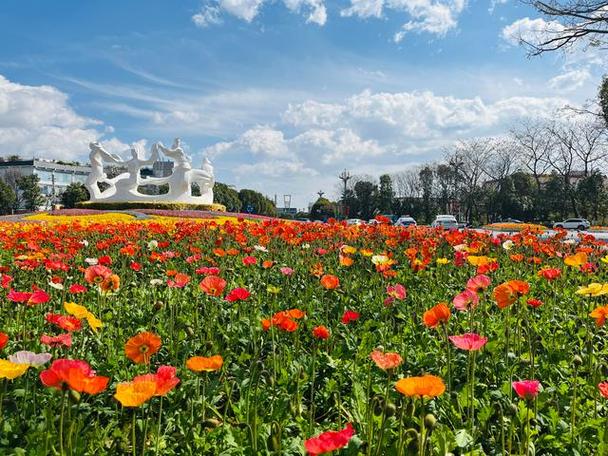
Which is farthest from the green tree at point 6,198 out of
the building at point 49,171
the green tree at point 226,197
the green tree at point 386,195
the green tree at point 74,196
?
the green tree at point 386,195

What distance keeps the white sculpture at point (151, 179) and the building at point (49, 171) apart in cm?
5472

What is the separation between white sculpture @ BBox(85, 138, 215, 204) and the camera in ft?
108

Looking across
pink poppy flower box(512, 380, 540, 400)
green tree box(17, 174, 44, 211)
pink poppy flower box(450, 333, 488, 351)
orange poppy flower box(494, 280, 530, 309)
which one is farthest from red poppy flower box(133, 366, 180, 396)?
green tree box(17, 174, 44, 211)

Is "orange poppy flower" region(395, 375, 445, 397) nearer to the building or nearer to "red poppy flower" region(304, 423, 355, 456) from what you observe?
"red poppy flower" region(304, 423, 355, 456)

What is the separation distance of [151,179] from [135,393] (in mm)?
34512

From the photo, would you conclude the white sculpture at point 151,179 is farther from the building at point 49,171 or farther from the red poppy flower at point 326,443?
the building at point 49,171

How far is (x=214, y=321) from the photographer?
3.20m

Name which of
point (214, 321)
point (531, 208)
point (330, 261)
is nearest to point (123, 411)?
point (214, 321)

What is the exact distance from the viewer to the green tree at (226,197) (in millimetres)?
68938

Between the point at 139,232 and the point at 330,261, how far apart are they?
3459 millimetres

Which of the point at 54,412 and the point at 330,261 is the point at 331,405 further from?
the point at 330,261

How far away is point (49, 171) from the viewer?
96062mm

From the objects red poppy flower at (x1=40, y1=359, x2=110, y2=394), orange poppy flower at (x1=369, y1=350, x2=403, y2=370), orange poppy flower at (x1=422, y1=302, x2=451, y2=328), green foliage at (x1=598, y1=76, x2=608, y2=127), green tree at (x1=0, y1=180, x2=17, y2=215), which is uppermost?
green foliage at (x1=598, y1=76, x2=608, y2=127)

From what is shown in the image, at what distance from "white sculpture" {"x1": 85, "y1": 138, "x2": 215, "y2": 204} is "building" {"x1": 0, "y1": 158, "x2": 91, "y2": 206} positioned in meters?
54.7
